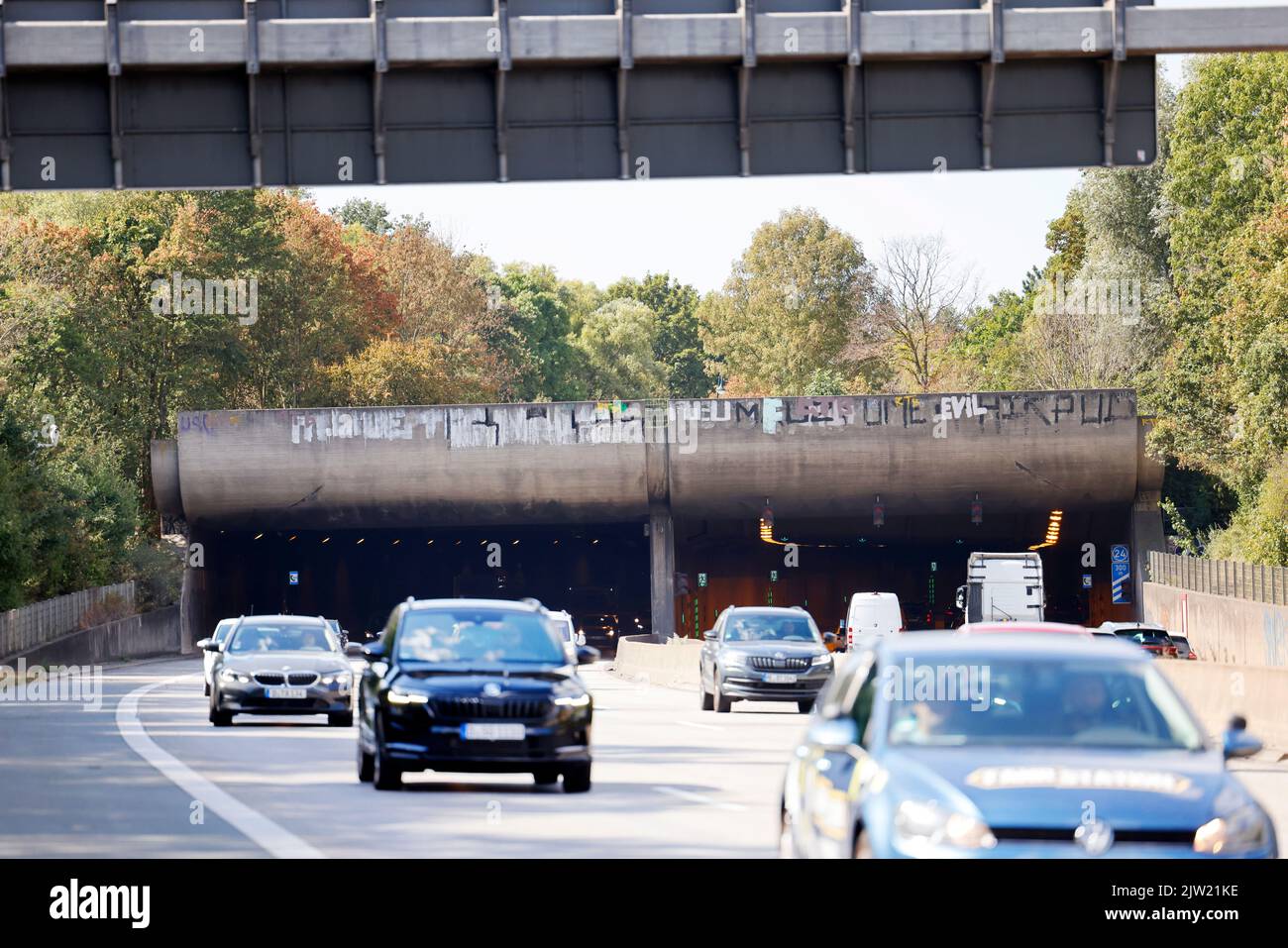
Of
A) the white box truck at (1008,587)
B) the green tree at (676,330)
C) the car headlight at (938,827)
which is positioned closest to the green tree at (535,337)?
the green tree at (676,330)

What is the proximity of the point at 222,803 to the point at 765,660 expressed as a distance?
17.8 meters

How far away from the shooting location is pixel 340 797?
18.2 m

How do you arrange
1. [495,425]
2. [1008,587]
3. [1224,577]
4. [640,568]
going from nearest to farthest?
1. [1224,577]
2. [1008,587]
3. [495,425]
4. [640,568]

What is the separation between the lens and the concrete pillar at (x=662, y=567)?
7481 centimetres

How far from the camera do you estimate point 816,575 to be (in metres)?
96.6

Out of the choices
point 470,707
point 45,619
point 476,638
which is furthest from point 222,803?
point 45,619

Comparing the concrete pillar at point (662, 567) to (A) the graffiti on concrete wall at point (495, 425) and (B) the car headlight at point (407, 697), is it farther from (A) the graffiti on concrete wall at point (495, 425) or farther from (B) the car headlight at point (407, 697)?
(B) the car headlight at point (407, 697)

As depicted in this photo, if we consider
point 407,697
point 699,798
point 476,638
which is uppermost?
point 476,638

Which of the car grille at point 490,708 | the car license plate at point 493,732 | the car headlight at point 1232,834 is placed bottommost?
the car license plate at point 493,732

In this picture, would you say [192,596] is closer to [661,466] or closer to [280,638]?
[661,466]

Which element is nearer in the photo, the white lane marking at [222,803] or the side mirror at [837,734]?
the side mirror at [837,734]

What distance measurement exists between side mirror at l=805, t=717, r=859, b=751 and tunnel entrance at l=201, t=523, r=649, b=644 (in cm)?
7745

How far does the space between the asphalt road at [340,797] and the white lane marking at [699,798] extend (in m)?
0.02
